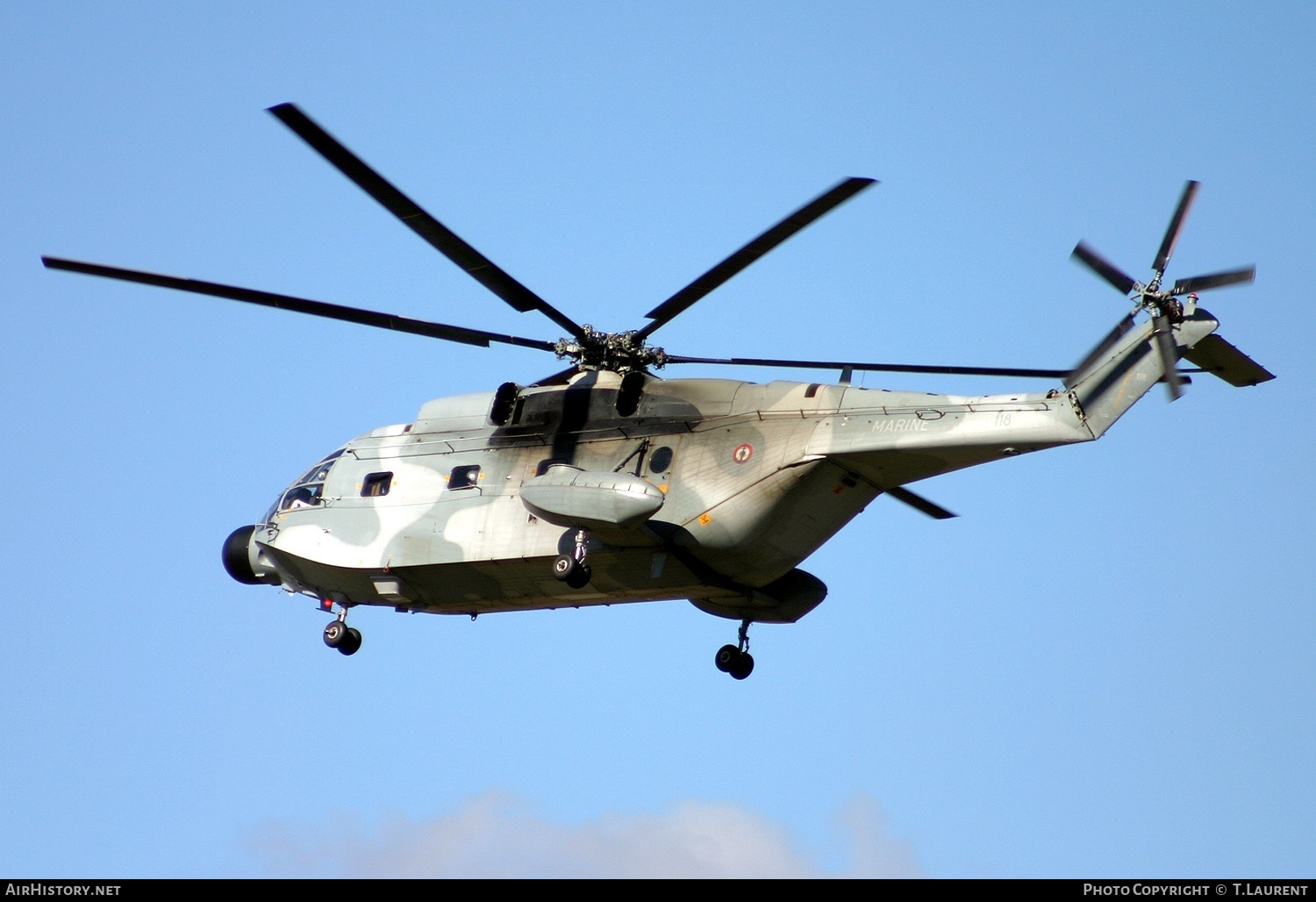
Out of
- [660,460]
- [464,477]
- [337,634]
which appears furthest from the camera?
[337,634]

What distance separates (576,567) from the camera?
2698 centimetres

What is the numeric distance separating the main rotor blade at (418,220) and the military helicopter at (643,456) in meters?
0.03

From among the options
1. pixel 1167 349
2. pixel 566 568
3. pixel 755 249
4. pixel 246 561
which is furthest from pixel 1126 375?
pixel 246 561

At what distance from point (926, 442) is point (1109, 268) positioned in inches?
146

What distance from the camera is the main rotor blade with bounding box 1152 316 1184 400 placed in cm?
2414

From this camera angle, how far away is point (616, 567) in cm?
2772

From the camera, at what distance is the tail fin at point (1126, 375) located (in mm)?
25188

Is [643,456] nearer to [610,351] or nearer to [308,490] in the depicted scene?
[610,351]

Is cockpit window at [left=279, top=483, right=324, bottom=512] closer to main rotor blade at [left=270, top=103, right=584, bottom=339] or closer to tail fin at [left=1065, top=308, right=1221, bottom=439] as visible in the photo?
main rotor blade at [left=270, top=103, right=584, bottom=339]

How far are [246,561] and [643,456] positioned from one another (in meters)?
9.00
